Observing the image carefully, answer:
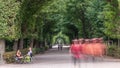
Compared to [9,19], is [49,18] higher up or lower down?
higher up

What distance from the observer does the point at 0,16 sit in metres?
35.5

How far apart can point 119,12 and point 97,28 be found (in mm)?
19533

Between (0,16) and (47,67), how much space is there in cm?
895

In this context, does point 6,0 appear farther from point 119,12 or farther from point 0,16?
point 119,12

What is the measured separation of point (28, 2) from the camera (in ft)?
137

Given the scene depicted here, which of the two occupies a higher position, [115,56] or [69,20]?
[69,20]

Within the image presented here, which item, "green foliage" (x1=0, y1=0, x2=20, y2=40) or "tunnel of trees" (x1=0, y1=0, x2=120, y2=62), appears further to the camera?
"tunnel of trees" (x1=0, y1=0, x2=120, y2=62)

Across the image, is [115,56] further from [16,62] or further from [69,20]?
[69,20]

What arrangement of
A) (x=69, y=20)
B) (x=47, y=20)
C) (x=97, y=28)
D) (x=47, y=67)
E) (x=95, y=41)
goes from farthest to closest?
(x=69, y=20) → (x=47, y=20) → (x=97, y=28) → (x=47, y=67) → (x=95, y=41)

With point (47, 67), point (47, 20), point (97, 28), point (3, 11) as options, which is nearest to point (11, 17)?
point (3, 11)

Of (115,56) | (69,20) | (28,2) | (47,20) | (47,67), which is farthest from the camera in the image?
(69,20)

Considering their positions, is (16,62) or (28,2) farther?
(28,2)

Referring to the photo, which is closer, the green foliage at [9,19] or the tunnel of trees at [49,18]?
the green foliage at [9,19]

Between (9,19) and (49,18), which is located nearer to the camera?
(9,19)
